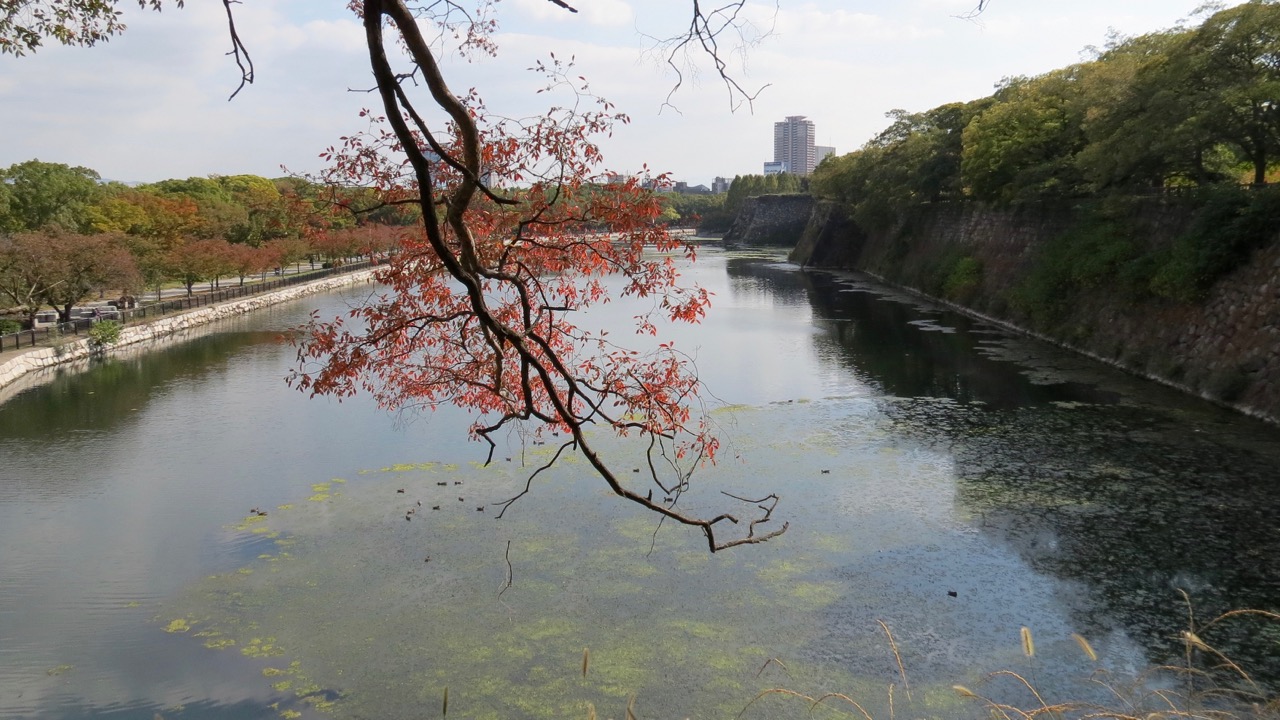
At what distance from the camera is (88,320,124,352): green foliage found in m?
24.7

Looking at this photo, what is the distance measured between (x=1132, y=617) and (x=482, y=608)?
6141 mm

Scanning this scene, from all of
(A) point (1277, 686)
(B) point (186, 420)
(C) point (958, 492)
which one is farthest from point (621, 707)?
(B) point (186, 420)

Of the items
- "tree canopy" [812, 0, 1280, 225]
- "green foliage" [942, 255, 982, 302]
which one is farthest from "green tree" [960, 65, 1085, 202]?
"green foliage" [942, 255, 982, 302]

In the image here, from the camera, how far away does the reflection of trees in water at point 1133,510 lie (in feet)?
28.8

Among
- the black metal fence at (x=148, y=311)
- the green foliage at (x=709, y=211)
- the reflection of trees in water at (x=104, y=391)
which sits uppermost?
the green foliage at (x=709, y=211)

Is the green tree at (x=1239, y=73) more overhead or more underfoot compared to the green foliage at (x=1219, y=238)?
more overhead

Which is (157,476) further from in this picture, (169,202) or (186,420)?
(169,202)

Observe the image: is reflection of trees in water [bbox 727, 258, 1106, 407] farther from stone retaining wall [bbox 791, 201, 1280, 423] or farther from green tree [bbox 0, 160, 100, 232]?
green tree [bbox 0, 160, 100, 232]

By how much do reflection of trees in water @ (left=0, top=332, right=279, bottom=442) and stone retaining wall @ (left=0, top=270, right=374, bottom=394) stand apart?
756 millimetres

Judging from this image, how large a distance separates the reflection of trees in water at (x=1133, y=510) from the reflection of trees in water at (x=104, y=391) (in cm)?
1474

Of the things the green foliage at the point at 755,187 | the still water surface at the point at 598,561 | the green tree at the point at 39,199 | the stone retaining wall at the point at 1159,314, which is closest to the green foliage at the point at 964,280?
the stone retaining wall at the point at 1159,314

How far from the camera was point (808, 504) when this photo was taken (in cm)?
1195

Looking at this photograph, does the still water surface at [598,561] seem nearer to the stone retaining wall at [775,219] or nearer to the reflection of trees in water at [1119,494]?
the reflection of trees in water at [1119,494]

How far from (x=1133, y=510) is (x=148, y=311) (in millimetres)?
28976
